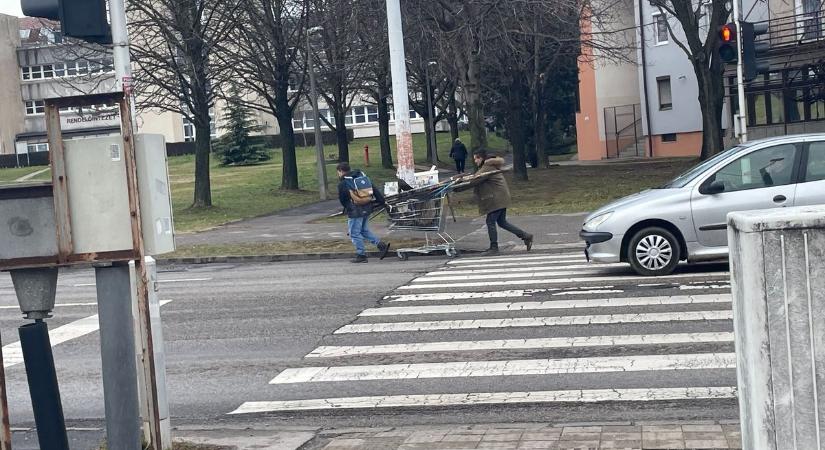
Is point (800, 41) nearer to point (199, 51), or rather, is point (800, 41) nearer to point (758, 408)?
point (199, 51)

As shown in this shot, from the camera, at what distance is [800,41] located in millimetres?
38531

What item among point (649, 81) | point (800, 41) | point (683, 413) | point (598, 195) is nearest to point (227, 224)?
point (598, 195)

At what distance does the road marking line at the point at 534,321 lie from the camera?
414 inches

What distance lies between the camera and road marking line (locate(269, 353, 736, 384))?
8.64 m

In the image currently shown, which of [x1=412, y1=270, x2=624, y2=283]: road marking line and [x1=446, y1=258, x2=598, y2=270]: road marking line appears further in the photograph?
[x1=446, y1=258, x2=598, y2=270]: road marking line

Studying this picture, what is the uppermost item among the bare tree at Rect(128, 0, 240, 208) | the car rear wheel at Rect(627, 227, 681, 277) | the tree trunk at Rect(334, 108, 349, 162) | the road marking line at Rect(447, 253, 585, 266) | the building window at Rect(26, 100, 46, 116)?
the building window at Rect(26, 100, 46, 116)

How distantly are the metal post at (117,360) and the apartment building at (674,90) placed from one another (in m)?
32.2

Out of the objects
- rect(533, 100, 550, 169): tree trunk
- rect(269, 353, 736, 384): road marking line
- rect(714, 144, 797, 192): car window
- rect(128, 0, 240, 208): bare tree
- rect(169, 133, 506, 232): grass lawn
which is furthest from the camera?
rect(533, 100, 550, 169): tree trunk

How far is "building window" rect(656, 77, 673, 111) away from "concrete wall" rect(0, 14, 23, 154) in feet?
152

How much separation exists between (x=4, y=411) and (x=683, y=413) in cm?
433

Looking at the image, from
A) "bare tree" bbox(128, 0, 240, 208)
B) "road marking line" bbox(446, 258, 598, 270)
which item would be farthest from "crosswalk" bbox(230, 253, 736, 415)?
"bare tree" bbox(128, 0, 240, 208)

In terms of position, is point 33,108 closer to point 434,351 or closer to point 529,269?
point 529,269

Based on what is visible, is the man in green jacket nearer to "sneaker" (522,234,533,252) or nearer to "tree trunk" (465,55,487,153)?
"sneaker" (522,234,533,252)

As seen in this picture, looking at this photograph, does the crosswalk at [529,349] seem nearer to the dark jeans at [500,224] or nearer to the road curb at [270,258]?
the dark jeans at [500,224]
